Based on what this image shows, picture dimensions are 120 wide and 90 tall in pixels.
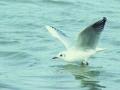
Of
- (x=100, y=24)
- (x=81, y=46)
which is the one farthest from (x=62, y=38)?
(x=100, y=24)

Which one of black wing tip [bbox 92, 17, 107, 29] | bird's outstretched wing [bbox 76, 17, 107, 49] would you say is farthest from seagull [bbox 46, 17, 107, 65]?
black wing tip [bbox 92, 17, 107, 29]

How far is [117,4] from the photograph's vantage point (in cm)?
1684

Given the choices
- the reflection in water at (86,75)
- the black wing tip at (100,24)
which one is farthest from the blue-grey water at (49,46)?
the black wing tip at (100,24)

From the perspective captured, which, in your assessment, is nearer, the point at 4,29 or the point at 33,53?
the point at 33,53

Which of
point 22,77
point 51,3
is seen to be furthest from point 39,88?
point 51,3

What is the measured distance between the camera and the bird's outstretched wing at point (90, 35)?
1058 cm

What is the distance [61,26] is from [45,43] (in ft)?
4.84

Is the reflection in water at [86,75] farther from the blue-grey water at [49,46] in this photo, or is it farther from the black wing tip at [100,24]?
the black wing tip at [100,24]

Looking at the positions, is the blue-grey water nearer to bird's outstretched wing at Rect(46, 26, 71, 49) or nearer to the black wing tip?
bird's outstretched wing at Rect(46, 26, 71, 49)

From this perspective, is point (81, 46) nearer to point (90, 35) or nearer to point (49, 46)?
point (90, 35)

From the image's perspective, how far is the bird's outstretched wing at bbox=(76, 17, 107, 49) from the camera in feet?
34.7

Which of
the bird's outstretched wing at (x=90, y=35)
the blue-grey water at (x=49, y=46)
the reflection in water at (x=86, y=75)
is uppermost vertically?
the bird's outstretched wing at (x=90, y=35)

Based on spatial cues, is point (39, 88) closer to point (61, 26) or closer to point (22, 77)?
point (22, 77)

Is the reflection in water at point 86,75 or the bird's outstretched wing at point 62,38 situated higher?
the bird's outstretched wing at point 62,38
